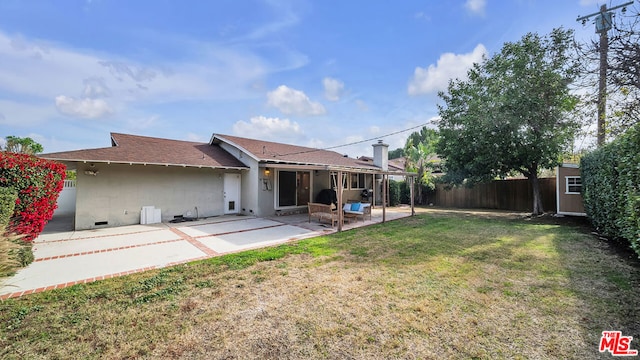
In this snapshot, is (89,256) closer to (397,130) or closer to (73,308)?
(73,308)

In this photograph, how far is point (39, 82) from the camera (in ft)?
34.9

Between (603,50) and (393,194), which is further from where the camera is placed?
(393,194)

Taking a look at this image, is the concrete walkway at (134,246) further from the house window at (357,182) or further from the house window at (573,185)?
the house window at (573,185)

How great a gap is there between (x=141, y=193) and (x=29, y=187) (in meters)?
5.36

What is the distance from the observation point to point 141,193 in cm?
1107

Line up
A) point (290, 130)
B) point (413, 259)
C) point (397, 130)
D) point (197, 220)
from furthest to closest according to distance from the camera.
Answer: point (290, 130) < point (397, 130) < point (197, 220) < point (413, 259)

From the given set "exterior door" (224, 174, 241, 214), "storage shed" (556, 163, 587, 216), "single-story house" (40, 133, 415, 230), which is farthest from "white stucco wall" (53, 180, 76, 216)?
"storage shed" (556, 163, 587, 216)

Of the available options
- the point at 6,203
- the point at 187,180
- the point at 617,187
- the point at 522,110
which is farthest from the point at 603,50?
the point at 187,180

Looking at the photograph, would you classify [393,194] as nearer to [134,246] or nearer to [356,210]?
[356,210]

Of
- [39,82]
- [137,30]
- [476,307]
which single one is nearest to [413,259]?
[476,307]

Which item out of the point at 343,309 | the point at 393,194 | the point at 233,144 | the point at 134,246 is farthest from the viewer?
the point at 393,194

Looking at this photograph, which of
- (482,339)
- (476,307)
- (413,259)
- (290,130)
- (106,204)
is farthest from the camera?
(290,130)

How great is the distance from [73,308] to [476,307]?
6.11 m

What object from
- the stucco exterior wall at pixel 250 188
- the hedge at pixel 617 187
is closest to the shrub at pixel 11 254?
the stucco exterior wall at pixel 250 188
